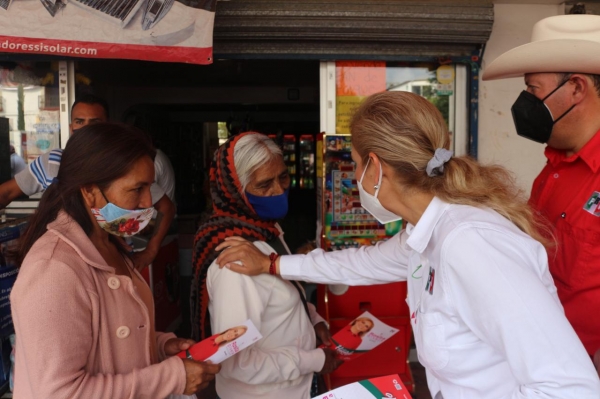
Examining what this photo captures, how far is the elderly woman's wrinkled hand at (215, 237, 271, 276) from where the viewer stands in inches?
78.7

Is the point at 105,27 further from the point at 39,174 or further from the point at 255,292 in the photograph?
the point at 255,292

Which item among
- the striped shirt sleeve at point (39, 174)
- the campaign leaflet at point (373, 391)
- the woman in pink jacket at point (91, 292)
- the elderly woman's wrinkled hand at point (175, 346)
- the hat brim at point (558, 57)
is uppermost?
the hat brim at point (558, 57)

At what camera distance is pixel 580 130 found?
1.93m

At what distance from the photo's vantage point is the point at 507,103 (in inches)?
159

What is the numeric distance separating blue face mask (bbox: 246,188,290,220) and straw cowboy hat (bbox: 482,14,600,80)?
1.12 meters

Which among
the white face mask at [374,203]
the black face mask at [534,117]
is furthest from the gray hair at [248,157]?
the black face mask at [534,117]

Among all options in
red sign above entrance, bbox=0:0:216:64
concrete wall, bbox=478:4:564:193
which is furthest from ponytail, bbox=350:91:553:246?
concrete wall, bbox=478:4:564:193

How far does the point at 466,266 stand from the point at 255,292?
99cm

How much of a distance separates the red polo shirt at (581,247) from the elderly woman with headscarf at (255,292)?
100cm

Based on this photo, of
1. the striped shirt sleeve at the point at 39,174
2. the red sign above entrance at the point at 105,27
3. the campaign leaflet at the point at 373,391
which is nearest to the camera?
the campaign leaflet at the point at 373,391

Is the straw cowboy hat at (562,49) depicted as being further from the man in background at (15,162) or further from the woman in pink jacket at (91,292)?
the man in background at (15,162)

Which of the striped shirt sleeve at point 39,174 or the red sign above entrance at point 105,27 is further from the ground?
the red sign above entrance at point 105,27

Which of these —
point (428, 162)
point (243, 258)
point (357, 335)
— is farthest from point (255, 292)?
point (428, 162)

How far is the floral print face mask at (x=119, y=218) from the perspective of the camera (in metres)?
1.71
